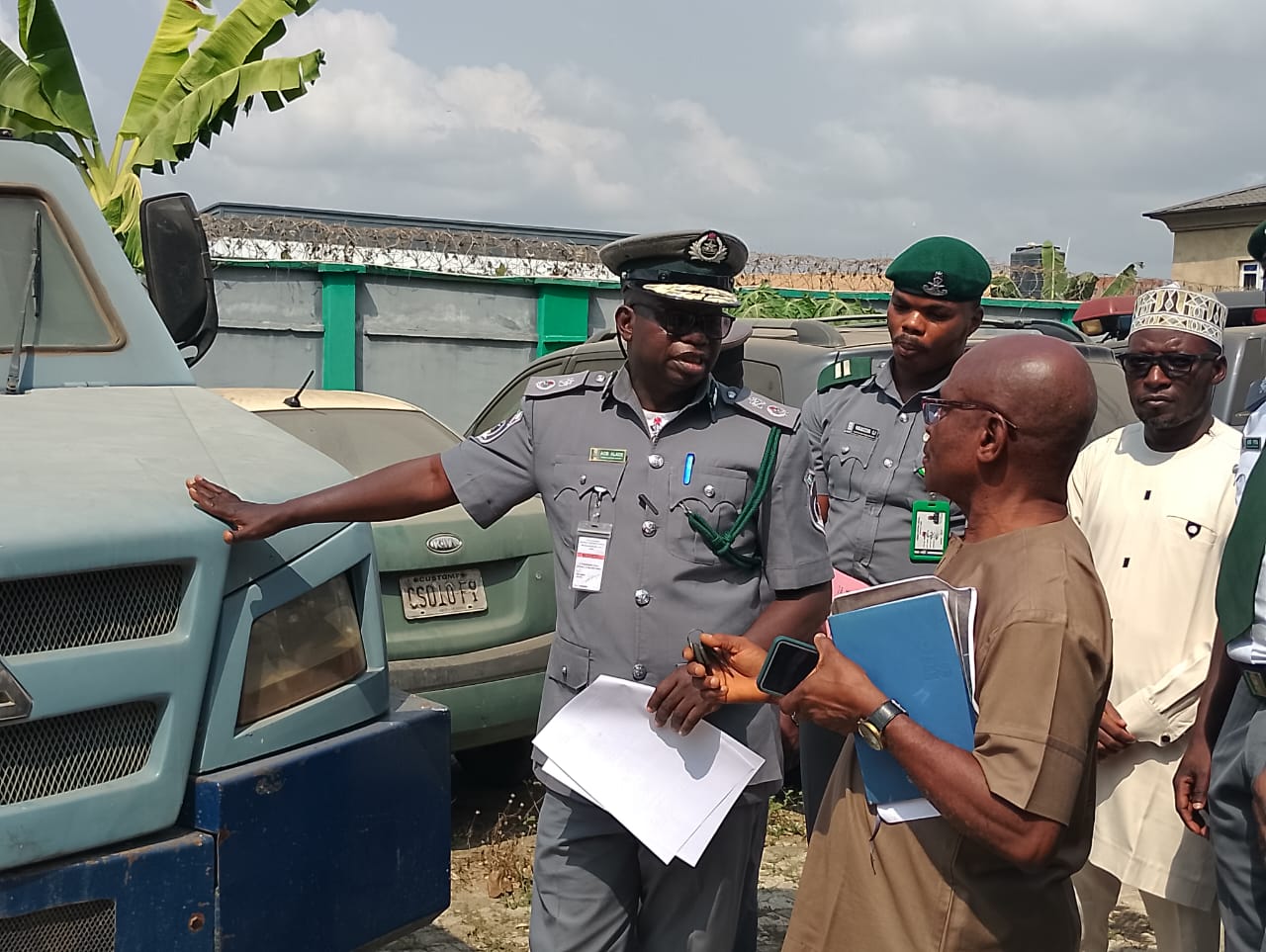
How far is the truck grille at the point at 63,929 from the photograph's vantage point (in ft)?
6.91

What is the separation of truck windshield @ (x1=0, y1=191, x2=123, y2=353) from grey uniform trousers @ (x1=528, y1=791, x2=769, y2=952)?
5.68ft

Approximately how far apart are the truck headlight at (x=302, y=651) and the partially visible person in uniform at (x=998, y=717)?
3.55 ft

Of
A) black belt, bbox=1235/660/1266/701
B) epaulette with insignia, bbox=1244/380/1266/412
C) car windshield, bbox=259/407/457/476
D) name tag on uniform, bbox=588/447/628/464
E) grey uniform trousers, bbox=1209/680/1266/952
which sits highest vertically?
epaulette with insignia, bbox=1244/380/1266/412

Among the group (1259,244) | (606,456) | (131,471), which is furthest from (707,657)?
(1259,244)

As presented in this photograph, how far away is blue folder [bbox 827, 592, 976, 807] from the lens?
1.81 meters

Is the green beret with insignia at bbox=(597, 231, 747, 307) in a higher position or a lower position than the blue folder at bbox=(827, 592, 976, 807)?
higher

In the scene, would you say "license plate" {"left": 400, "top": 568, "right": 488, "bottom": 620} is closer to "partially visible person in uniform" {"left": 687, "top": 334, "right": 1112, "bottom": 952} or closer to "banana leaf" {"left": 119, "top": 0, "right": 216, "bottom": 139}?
"partially visible person in uniform" {"left": 687, "top": 334, "right": 1112, "bottom": 952}

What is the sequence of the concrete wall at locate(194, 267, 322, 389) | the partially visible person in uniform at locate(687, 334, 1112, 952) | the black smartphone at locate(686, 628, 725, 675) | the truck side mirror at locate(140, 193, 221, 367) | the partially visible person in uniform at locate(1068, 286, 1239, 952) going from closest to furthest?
the partially visible person in uniform at locate(687, 334, 1112, 952) < the black smartphone at locate(686, 628, 725, 675) < the partially visible person in uniform at locate(1068, 286, 1239, 952) < the truck side mirror at locate(140, 193, 221, 367) < the concrete wall at locate(194, 267, 322, 389)

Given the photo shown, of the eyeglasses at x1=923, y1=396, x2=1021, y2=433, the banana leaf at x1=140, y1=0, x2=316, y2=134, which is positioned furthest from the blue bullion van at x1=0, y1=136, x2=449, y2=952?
the banana leaf at x1=140, y1=0, x2=316, y2=134

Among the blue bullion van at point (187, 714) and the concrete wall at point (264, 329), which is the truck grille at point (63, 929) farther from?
the concrete wall at point (264, 329)

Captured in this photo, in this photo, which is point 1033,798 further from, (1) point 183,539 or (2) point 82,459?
(2) point 82,459

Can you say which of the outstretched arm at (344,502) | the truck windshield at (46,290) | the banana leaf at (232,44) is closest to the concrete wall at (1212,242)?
the banana leaf at (232,44)

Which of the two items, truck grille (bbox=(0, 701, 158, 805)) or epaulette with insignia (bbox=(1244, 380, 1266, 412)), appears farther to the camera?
epaulette with insignia (bbox=(1244, 380, 1266, 412))

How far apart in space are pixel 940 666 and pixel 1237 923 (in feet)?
3.66
